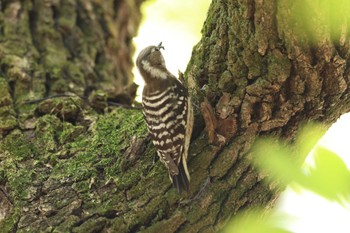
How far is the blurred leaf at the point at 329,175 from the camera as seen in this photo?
1.06 metres

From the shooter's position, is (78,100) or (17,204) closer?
(17,204)

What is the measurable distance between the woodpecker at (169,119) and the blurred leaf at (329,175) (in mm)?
1255

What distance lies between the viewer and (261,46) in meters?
2.20

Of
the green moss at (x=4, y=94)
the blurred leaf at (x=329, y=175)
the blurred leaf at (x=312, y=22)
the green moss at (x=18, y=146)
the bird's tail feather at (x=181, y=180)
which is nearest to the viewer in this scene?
the blurred leaf at (x=329, y=175)

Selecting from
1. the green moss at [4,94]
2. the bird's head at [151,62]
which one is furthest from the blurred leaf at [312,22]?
the green moss at [4,94]

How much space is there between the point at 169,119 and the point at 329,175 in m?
1.70

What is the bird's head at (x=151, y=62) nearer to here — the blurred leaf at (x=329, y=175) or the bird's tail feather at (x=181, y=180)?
the bird's tail feather at (x=181, y=180)

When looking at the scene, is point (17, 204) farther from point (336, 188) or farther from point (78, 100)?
point (336, 188)

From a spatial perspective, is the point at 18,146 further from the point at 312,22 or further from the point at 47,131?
the point at 312,22

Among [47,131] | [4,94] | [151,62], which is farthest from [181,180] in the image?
[4,94]

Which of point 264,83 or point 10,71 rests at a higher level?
point 264,83

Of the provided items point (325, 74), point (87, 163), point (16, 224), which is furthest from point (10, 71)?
point (325, 74)

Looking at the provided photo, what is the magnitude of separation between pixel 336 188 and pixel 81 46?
3.18 m

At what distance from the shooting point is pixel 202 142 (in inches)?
97.0
